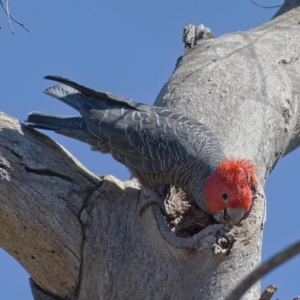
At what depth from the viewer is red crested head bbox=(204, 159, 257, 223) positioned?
366 cm

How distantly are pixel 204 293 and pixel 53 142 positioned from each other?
5.02ft

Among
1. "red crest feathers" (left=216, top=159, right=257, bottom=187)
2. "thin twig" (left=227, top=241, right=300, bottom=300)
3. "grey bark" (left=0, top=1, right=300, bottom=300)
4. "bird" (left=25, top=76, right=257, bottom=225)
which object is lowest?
"thin twig" (left=227, top=241, right=300, bottom=300)

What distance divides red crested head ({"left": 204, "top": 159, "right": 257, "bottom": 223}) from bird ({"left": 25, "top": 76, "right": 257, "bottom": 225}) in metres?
0.01

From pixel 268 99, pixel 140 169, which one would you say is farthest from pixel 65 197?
pixel 268 99

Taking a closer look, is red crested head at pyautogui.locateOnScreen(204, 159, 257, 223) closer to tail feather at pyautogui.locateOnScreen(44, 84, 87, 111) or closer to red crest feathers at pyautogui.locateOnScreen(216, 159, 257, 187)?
red crest feathers at pyautogui.locateOnScreen(216, 159, 257, 187)

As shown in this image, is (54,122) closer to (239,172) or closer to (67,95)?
(67,95)

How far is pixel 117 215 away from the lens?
3.88 m

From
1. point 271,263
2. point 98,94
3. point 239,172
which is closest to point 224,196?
point 239,172

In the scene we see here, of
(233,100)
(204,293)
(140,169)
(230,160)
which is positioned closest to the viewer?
(204,293)

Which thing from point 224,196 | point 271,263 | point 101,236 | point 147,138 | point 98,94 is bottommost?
point 271,263

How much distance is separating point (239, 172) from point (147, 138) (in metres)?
0.92

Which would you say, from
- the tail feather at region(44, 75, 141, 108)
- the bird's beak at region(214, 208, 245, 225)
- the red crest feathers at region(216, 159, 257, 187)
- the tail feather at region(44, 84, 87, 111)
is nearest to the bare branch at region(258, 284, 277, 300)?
the bird's beak at region(214, 208, 245, 225)

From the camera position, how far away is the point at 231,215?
359cm

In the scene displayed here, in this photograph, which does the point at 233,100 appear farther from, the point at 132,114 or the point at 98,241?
the point at 98,241
